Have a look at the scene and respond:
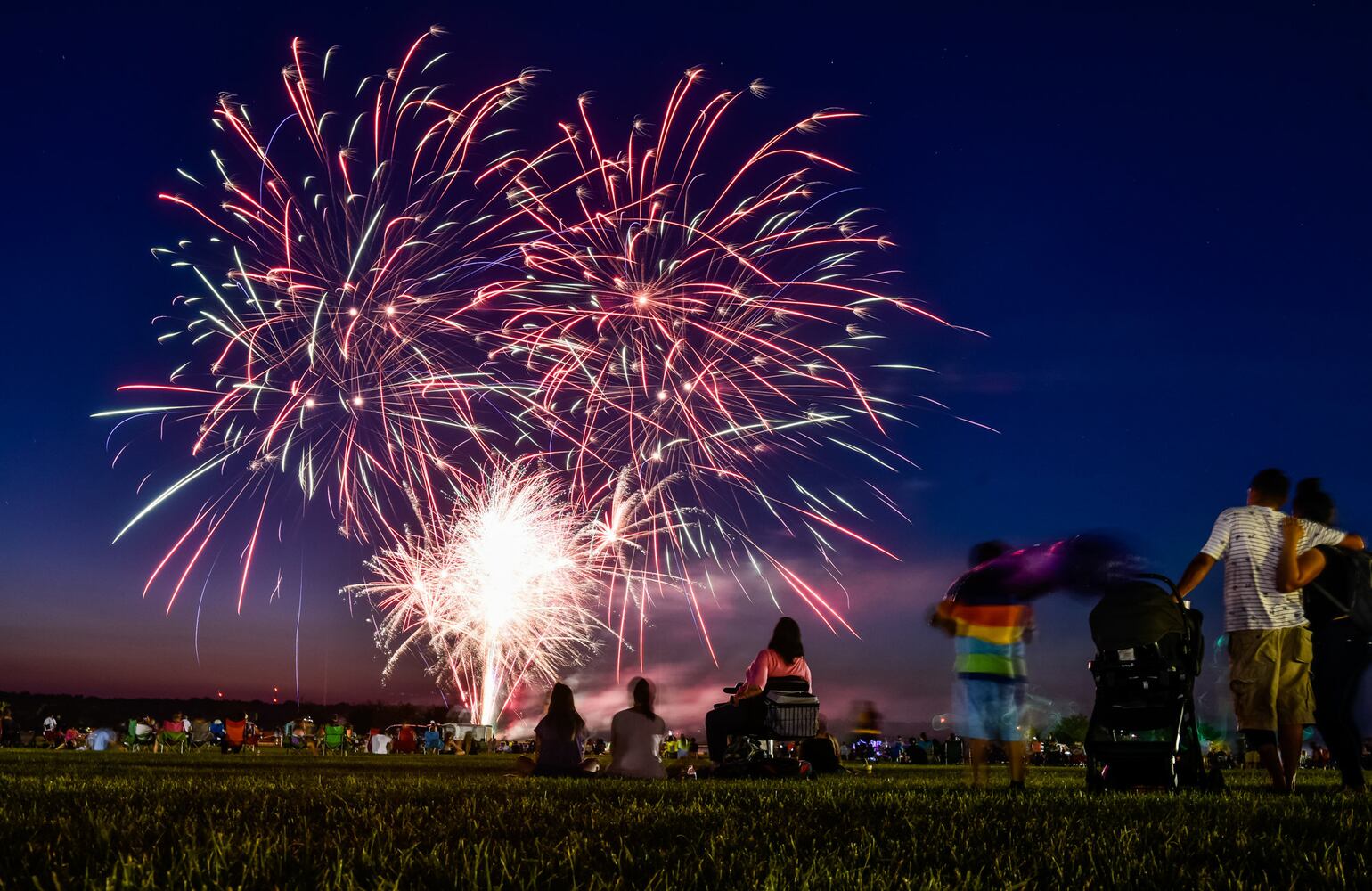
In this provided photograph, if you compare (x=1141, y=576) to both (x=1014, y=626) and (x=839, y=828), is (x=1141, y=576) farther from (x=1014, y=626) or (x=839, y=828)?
(x=839, y=828)

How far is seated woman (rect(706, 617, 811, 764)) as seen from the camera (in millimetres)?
11633

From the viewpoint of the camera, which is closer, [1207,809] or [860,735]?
[1207,809]

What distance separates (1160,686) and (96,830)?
6.79 m

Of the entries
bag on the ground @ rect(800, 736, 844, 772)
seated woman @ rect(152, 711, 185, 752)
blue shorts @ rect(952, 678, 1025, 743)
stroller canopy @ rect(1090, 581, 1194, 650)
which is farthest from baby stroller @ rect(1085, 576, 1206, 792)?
seated woman @ rect(152, 711, 185, 752)

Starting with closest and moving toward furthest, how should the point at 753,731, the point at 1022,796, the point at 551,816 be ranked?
the point at 551,816 < the point at 1022,796 < the point at 753,731

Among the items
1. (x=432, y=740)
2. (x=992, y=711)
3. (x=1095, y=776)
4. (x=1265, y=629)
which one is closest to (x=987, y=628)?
(x=992, y=711)

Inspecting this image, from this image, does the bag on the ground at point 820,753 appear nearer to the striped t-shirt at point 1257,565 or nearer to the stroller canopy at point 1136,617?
the stroller canopy at point 1136,617

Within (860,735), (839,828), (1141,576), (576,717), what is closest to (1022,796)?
(1141,576)

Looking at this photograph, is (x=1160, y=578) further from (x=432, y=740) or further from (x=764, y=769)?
(x=432, y=740)

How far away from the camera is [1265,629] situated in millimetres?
8086

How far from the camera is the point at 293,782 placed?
823cm

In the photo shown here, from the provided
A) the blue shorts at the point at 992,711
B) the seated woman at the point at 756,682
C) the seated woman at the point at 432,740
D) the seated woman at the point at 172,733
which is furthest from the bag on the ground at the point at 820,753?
the seated woman at the point at 172,733

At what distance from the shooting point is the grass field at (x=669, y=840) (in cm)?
338

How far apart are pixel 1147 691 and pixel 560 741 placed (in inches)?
244
